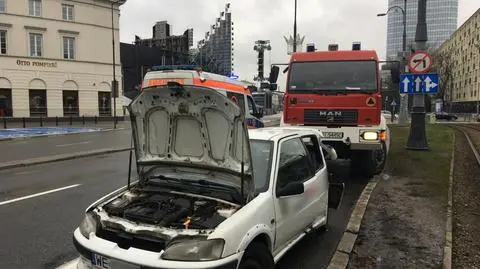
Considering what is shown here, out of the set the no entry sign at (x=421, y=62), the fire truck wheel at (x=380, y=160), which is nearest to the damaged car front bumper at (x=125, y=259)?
the fire truck wheel at (x=380, y=160)

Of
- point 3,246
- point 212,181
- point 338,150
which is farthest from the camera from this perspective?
point 338,150

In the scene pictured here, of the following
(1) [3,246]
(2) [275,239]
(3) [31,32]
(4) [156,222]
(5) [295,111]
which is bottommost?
(1) [3,246]

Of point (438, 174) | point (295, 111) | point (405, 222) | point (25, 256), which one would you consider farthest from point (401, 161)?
point (25, 256)

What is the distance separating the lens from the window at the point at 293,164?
456 cm

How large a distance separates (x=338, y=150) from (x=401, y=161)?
3.17 meters

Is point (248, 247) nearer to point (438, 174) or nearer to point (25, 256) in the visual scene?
point (25, 256)

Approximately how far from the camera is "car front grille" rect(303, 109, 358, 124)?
9.48 meters

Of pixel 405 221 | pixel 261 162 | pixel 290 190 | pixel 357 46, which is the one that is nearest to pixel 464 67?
pixel 357 46

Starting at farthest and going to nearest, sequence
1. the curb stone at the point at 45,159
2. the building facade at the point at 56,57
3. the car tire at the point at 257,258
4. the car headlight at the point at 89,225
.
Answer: the building facade at the point at 56,57 → the curb stone at the point at 45,159 → the car headlight at the point at 89,225 → the car tire at the point at 257,258

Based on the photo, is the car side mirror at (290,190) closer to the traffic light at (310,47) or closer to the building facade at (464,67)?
the traffic light at (310,47)

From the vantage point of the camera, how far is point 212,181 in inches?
171

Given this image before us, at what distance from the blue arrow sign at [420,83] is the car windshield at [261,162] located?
10.2 metres

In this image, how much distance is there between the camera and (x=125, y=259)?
10.8 feet

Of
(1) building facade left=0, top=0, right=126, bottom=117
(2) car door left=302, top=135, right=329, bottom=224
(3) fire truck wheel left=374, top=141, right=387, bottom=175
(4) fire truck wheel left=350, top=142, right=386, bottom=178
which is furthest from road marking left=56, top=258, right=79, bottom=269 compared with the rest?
(1) building facade left=0, top=0, right=126, bottom=117
